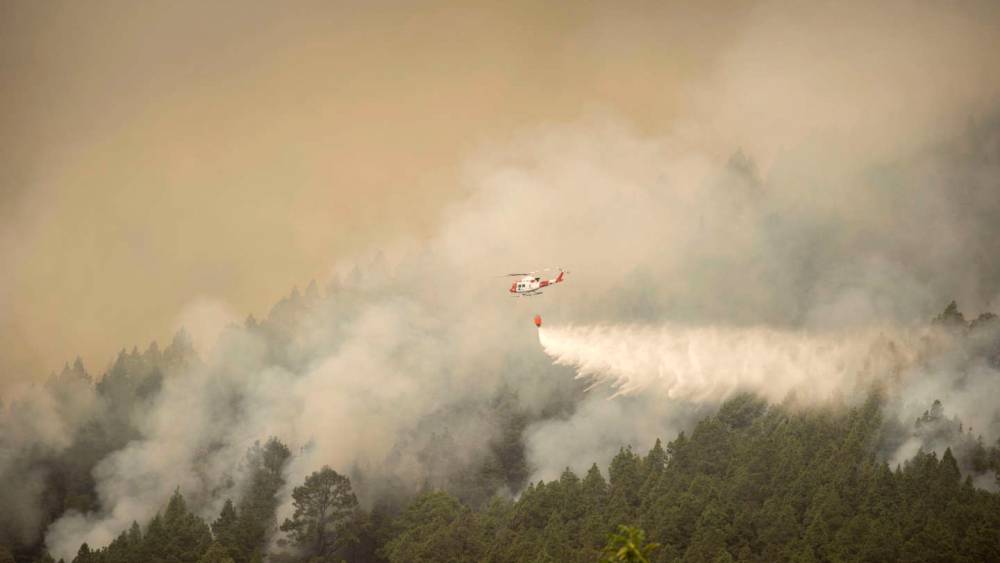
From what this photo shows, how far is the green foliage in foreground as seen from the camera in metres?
107

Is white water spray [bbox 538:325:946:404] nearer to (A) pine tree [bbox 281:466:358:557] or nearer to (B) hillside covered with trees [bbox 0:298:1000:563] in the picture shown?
(B) hillside covered with trees [bbox 0:298:1000:563]

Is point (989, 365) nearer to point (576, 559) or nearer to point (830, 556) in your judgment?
point (830, 556)

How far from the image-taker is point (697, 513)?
383 ft

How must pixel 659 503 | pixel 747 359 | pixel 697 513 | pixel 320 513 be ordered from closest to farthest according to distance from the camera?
pixel 697 513 → pixel 659 503 → pixel 320 513 → pixel 747 359

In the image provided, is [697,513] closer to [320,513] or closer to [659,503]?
[659,503]

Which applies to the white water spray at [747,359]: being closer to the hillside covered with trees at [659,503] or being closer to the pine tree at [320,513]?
the hillside covered with trees at [659,503]

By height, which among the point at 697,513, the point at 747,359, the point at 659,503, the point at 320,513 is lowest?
the point at 697,513

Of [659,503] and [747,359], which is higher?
[747,359]

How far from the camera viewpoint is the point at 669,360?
137250 millimetres

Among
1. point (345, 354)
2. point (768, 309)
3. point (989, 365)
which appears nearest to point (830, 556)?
point (989, 365)

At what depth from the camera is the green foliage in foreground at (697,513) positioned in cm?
10662

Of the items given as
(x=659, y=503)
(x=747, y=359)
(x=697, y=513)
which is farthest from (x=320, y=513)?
(x=747, y=359)

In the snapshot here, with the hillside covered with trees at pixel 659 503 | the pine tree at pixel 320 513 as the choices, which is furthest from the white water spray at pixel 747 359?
the pine tree at pixel 320 513

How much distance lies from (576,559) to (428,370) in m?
63.7
